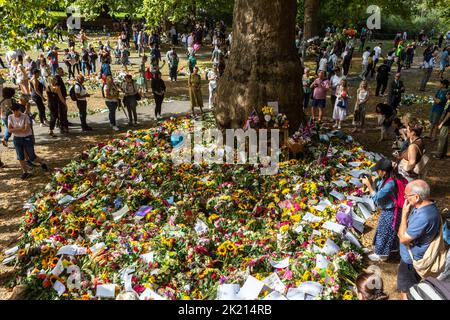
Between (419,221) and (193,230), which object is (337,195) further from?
(419,221)

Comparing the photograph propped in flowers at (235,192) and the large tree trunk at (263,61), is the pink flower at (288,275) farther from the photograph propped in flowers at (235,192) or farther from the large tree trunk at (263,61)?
the large tree trunk at (263,61)

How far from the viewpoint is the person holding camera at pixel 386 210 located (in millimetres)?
5852

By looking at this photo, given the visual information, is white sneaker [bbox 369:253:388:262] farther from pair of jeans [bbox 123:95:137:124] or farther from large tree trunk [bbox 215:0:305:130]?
pair of jeans [bbox 123:95:137:124]

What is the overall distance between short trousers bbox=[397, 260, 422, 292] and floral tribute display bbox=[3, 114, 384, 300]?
0.69m

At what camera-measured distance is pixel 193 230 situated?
6.87 meters

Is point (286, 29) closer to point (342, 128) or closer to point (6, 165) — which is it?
point (342, 128)

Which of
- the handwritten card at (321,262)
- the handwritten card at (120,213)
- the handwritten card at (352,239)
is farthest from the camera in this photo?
the handwritten card at (120,213)

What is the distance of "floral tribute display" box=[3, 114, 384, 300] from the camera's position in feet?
18.5

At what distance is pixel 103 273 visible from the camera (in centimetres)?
594

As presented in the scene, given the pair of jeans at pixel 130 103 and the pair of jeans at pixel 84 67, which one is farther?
the pair of jeans at pixel 84 67

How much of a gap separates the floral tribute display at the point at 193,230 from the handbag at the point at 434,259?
3.69ft

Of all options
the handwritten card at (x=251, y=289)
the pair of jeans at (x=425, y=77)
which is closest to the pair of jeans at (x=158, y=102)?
the handwritten card at (x=251, y=289)
